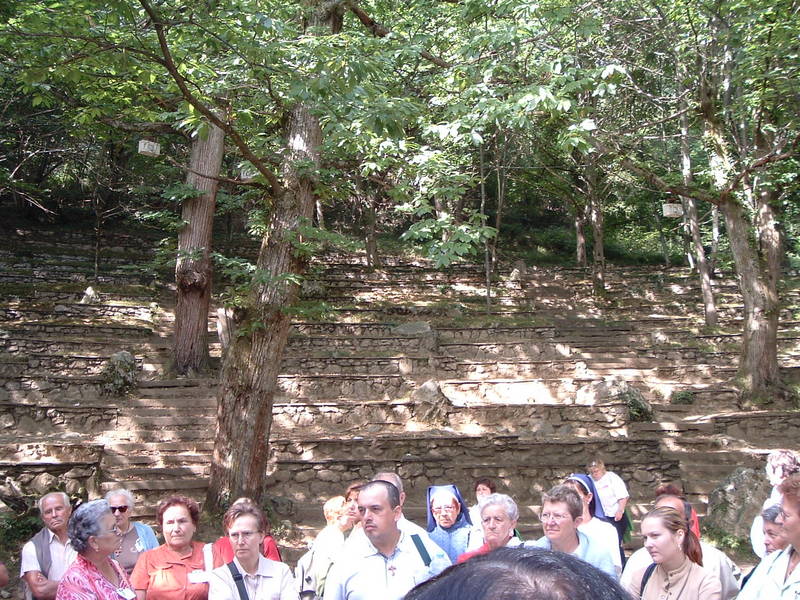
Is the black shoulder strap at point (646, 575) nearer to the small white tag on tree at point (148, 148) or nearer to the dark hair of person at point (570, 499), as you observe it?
the dark hair of person at point (570, 499)

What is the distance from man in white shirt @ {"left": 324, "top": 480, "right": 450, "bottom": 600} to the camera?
10.1 feet

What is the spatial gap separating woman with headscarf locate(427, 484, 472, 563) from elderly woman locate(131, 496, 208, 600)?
1.41m

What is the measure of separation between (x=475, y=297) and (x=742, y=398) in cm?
916

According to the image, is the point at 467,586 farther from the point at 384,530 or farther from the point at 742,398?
the point at 742,398

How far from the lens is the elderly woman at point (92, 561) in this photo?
10.2 feet

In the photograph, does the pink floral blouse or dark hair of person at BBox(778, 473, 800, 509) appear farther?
the pink floral blouse

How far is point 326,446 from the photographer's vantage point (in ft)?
32.3

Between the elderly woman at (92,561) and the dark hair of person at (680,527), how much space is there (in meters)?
2.56

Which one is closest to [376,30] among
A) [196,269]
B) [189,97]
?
[189,97]

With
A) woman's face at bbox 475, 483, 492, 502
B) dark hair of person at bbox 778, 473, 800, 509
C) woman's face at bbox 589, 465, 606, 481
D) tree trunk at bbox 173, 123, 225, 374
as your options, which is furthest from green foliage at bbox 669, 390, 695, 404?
dark hair of person at bbox 778, 473, 800, 509

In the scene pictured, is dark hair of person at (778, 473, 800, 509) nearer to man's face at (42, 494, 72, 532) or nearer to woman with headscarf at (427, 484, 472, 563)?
woman with headscarf at (427, 484, 472, 563)

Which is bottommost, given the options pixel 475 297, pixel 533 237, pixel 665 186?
pixel 475 297

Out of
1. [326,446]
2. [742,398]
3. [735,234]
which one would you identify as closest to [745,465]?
[742,398]

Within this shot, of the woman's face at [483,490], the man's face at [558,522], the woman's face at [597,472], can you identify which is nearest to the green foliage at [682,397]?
the woman's face at [597,472]
